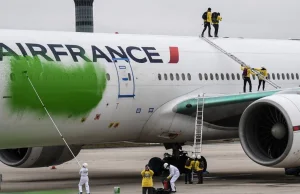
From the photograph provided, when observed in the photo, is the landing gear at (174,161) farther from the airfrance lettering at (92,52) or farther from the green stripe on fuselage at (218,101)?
the airfrance lettering at (92,52)

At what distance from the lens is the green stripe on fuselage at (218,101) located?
85.6 feet

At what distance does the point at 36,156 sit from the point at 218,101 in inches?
231

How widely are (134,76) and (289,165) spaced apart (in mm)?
5020

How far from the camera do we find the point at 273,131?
982 inches

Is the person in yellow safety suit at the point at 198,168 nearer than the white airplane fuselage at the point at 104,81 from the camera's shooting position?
No

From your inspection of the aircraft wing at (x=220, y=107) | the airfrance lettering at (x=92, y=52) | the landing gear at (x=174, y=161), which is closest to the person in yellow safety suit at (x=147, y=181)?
the airfrance lettering at (x=92, y=52)

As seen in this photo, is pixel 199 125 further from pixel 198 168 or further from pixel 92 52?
pixel 92 52

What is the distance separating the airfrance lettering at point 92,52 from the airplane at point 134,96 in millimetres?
30

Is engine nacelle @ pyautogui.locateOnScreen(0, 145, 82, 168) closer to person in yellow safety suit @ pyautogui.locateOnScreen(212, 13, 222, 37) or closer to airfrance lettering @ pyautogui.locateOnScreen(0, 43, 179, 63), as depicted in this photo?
airfrance lettering @ pyautogui.locateOnScreen(0, 43, 179, 63)

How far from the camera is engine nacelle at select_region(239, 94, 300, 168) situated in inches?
947

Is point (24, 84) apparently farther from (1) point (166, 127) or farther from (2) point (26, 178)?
(2) point (26, 178)

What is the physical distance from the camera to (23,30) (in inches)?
966

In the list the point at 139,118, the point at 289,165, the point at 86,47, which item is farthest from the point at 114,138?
the point at 289,165

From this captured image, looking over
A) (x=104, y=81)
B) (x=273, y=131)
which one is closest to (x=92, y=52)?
(x=104, y=81)
